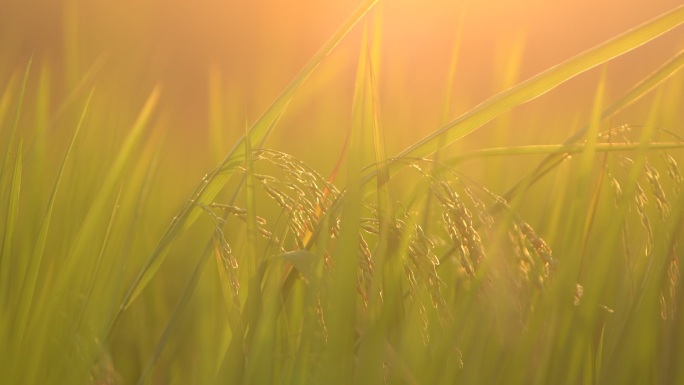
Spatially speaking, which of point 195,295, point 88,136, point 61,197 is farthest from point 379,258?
point 88,136

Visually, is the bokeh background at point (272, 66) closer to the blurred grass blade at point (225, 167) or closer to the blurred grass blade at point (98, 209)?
the blurred grass blade at point (98, 209)

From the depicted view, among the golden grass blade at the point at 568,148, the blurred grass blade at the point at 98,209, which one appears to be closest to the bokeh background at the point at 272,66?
the blurred grass blade at the point at 98,209

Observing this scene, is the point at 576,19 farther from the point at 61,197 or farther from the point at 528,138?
the point at 61,197

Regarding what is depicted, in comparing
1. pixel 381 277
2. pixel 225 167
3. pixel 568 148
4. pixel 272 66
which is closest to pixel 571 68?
pixel 568 148

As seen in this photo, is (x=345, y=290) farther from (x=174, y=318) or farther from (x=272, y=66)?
(x=272, y=66)

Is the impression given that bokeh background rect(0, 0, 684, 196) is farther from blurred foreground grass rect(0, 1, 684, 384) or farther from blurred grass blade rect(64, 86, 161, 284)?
blurred foreground grass rect(0, 1, 684, 384)

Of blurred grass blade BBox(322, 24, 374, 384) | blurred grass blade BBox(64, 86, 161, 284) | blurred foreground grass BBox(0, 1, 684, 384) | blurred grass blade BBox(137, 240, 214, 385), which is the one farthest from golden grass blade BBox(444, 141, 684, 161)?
blurred grass blade BBox(64, 86, 161, 284)

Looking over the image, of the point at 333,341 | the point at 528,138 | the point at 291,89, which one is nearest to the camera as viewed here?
the point at 333,341

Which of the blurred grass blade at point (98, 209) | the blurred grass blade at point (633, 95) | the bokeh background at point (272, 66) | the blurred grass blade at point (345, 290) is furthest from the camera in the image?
the bokeh background at point (272, 66)
